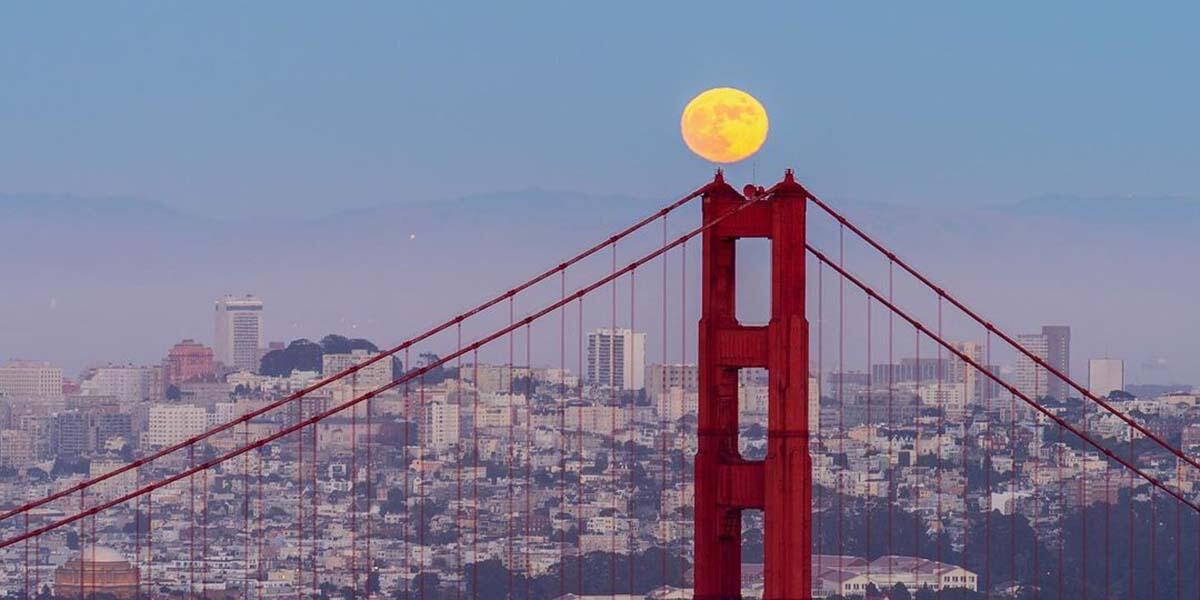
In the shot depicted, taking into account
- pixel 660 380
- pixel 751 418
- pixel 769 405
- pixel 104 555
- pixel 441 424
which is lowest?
pixel 104 555

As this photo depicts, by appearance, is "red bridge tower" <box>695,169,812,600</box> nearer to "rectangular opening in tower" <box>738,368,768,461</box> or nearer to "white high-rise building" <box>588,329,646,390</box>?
"rectangular opening in tower" <box>738,368,768,461</box>

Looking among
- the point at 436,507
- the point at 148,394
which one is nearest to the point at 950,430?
the point at 436,507

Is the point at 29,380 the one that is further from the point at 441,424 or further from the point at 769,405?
the point at 769,405

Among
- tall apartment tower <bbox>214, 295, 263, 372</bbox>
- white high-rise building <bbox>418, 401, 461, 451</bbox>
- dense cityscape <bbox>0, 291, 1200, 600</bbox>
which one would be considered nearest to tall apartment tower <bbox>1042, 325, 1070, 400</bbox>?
dense cityscape <bbox>0, 291, 1200, 600</bbox>

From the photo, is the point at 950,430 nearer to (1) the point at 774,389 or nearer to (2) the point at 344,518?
(2) the point at 344,518

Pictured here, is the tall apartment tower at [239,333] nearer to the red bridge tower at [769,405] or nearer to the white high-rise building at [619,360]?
the white high-rise building at [619,360]

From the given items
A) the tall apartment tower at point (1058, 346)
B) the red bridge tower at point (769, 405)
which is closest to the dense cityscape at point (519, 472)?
the tall apartment tower at point (1058, 346)

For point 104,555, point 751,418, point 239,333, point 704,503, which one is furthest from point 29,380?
point 704,503
